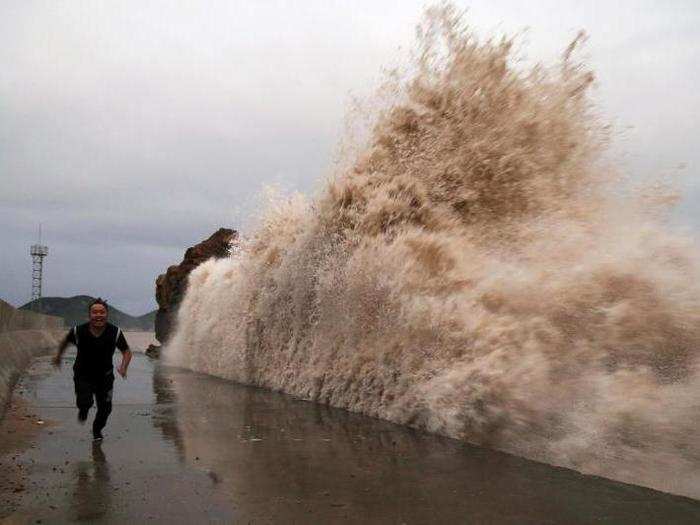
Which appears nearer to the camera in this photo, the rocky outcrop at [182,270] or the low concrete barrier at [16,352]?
the low concrete barrier at [16,352]

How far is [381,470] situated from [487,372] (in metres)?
1.63

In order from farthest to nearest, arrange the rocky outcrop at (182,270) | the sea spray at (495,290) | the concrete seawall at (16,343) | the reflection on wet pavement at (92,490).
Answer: the rocky outcrop at (182,270), the concrete seawall at (16,343), the sea spray at (495,290), the reflection on wet pavement at (92,490)

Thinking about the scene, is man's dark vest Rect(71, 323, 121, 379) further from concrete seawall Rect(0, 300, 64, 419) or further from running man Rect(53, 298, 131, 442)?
Result: concrete seawall Rect(0, 300, 64, 419)

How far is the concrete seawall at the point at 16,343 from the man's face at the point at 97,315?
5.53ft

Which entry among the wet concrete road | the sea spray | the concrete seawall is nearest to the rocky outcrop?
the concrete seawall

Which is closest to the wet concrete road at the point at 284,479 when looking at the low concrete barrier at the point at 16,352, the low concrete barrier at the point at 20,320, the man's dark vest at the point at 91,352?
the man's dark vest at the point at 91,352

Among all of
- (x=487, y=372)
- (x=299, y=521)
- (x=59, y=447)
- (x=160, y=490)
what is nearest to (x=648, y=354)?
(x=487, y=372)

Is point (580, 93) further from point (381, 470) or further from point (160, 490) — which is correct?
point (160, 490)

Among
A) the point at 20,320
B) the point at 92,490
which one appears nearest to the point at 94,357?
the point at 92,490

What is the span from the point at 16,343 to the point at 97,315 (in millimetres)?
9674

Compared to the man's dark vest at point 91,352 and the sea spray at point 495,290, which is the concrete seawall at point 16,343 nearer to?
the man's dark vest at point 91,352

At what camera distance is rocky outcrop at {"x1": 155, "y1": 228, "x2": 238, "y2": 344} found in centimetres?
2491

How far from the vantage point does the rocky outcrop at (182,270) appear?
981 inches

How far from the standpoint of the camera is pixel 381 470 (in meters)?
5.23
